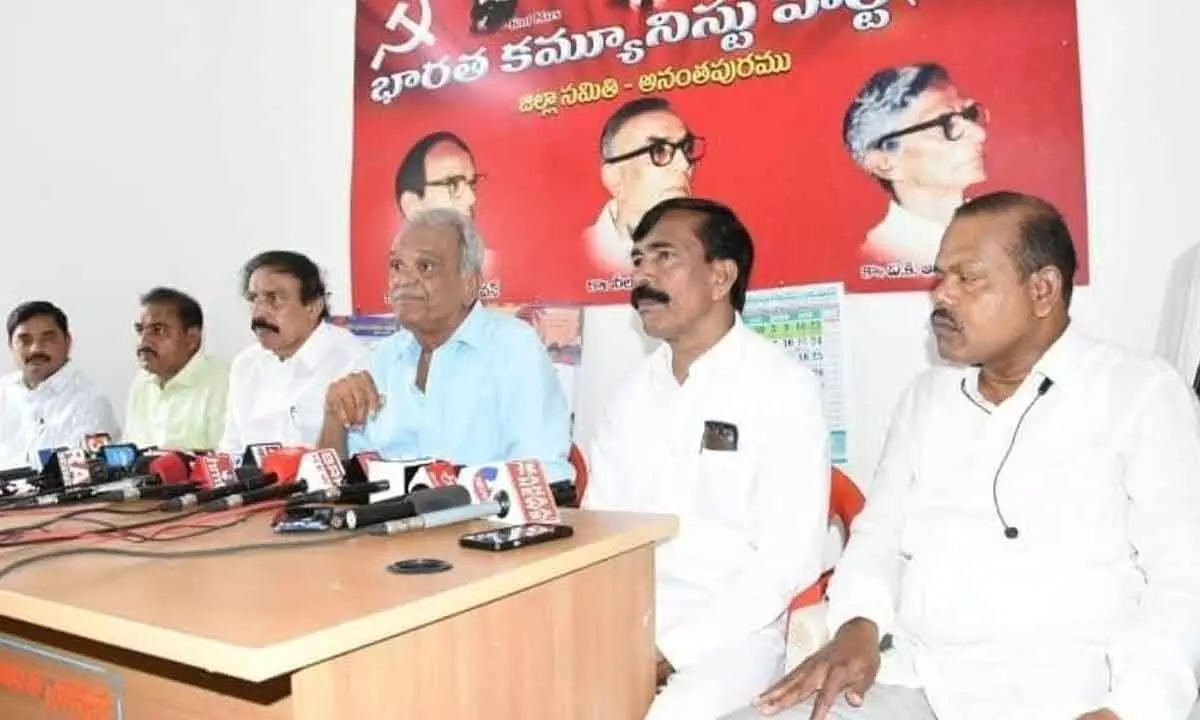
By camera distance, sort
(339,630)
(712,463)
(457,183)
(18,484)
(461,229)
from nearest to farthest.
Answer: (339,630), (712,463), (18,484), (461,229), (457,183)

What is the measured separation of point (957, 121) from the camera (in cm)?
254

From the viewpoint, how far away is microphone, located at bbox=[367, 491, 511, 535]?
163cm

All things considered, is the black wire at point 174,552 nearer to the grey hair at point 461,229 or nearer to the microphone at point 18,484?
the microphone at point 18,484

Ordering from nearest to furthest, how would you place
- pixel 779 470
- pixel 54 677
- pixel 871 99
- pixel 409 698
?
1. pixel 409 698
2. pixel 54 677
3. pixel 779 470
4. pixel 871 99

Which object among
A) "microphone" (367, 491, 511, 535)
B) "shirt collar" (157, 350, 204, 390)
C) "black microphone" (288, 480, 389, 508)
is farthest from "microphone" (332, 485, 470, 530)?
"shirt collar" (157, 350, 204, 390)

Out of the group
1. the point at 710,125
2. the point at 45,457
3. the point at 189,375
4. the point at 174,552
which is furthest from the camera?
the point at 189,375

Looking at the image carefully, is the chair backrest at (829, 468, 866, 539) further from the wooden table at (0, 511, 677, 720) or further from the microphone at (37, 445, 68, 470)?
the microphone at (37, 445, 68, 470)

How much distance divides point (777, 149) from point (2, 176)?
11.0ft

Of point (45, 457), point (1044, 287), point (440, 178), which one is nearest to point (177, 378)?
point (440, 178)

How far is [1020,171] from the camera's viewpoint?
8.13ft

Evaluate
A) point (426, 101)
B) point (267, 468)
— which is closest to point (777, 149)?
point (426, 101)

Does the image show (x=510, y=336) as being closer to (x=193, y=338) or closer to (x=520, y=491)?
(x=520, y=491)

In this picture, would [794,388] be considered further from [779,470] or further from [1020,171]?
[1020,171]

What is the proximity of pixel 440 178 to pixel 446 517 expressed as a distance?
1977 millimetres
